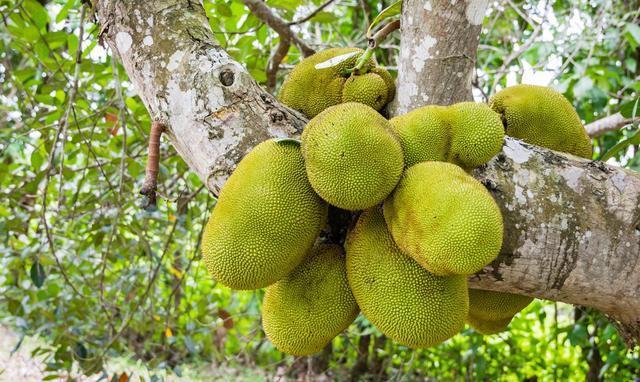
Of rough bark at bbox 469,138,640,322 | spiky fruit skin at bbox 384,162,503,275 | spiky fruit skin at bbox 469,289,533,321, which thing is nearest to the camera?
spiky fruit skin at bbox 384,162,503,275

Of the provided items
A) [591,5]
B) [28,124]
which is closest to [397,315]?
[28,124]

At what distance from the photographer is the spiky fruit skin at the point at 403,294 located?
2.67 feet

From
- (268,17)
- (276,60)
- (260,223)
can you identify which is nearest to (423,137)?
(260,223)

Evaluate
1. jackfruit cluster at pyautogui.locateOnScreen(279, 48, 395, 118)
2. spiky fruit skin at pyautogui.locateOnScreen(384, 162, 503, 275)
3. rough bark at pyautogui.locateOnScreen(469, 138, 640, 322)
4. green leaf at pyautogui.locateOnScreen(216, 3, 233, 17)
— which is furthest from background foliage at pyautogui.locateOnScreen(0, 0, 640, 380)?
spiky fruit skin at pyautogui.locateOnScreen(384, 162, 503, 275)

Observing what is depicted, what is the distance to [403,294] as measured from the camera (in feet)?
2.67

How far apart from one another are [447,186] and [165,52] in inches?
19.0

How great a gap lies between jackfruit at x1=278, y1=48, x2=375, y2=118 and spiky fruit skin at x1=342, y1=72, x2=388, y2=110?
20 mm

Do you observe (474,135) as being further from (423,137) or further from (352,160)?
(352,160)

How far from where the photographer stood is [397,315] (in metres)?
0.81

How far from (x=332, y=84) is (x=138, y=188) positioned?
4.52ft

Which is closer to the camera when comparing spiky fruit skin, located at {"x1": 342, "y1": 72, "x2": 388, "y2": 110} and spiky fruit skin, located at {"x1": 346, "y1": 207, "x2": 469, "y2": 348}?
spiky fruit skin, located at {"x1": 346, "y1": 207, "x2": 469, "y2": 348}

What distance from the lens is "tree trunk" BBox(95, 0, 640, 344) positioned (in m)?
0.85

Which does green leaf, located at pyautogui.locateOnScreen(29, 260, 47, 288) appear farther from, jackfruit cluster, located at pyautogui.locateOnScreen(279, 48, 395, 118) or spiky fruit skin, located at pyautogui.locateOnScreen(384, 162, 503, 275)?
spiky fruit skin, located at pyautogui.locateOnScreen(384, 162, 503, 275)

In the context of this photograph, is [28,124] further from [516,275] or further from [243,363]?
[243,363]
